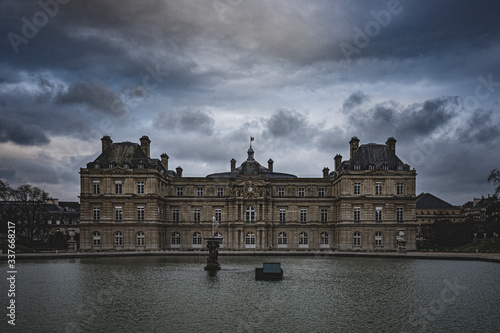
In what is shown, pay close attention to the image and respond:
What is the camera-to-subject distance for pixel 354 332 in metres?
17.2

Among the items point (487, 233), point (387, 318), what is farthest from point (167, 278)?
point (487, 233)

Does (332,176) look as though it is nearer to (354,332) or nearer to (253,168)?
(253,168)

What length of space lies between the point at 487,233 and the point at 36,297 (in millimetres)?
79255

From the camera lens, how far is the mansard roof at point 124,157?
7019cm

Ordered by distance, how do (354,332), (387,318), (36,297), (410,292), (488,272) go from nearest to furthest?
(354,332), (387,318), (36,297), (410,292), (488,272)

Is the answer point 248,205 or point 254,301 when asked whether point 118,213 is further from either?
point 254,301

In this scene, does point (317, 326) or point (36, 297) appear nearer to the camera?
point (317, 326)

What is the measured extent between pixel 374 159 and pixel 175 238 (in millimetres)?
34725

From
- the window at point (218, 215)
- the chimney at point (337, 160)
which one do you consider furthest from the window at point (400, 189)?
the window at point (218, 215)

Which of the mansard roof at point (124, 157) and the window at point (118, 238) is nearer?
the window at point (118, 238)

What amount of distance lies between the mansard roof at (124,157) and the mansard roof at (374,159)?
31.7 m

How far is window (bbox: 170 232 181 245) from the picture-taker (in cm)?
7431

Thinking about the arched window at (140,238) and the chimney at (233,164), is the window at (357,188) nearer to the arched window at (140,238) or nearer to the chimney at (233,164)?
the chimney at (233,164)

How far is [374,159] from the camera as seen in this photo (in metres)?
72.2
